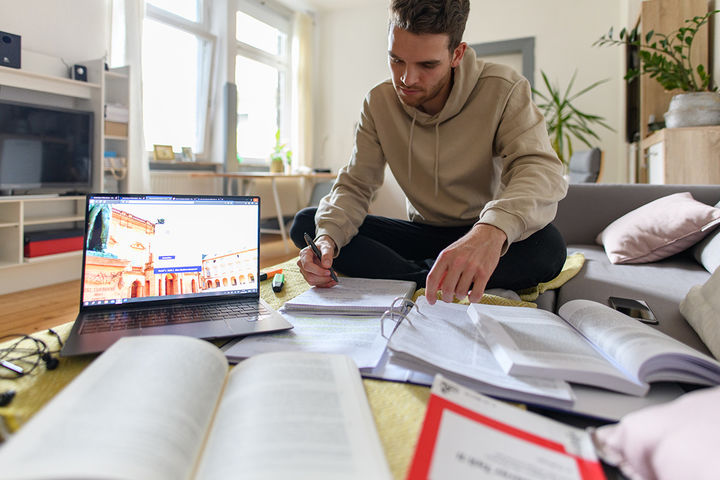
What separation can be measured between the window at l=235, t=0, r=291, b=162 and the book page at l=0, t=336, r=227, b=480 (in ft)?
13.7

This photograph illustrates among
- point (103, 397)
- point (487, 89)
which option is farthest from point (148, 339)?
point (487, 89)

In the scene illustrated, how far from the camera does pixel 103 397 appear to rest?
411mm

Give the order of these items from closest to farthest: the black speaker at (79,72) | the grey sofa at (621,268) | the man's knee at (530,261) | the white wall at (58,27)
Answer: the grey sofa at (621,268) → the man's knee at (530,261) → the white wall at (58,27) → the black speaker at (79,72)

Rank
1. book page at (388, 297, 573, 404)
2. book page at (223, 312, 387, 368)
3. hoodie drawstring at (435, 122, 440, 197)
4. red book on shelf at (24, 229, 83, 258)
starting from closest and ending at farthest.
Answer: book page at (388, 297, 573, 404) < book page at (223, 312, 387, 368) < hoodie drawstring at (435, 122, 440, 197) < red book on shelf at (24, 229, 83, 258)

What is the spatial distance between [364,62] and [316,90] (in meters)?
0.66

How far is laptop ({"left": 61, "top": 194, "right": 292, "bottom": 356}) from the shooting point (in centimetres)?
74

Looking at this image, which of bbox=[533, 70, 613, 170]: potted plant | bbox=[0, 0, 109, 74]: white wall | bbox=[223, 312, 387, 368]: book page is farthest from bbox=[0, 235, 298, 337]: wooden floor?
bbox=[533, 70, 613, 170]: potted plant

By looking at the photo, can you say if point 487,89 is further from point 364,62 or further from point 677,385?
point 364,62

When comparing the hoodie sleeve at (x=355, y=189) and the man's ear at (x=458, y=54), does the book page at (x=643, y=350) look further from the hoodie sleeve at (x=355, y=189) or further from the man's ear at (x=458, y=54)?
the man's ear at (x=458, y=54)

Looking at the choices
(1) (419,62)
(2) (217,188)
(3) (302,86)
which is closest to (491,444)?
(1) (419,62)

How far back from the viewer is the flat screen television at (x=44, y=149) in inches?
93.5

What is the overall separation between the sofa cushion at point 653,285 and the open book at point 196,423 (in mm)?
682

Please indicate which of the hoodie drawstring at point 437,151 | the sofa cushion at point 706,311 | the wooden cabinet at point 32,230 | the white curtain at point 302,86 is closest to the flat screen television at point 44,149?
the wooden cabinet at point 32,230

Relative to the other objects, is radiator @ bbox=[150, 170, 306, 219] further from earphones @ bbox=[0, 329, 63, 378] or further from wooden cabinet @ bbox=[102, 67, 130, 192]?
earphones @ bbox=[0, 329, 63, 378]
